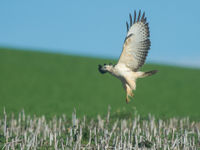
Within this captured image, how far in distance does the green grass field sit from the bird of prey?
722 centimetres

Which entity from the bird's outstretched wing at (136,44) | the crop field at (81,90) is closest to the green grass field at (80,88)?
the crop field at (81,90)

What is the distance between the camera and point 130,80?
6211mm

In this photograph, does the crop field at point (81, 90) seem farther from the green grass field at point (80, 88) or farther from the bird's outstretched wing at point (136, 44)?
the bird's outstretched wing at point (136, 44)

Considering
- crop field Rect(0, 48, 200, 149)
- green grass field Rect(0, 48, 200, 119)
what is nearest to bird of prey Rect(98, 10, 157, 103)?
crop field Rect(0, 48, 200, 149)

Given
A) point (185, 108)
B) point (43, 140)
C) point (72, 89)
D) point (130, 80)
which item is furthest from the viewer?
point (72, 89)

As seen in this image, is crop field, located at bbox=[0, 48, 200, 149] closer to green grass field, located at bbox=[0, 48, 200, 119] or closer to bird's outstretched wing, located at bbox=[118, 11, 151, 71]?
green grass field, located at bbox=[0, 48, 200, 119]

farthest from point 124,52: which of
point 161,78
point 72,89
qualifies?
point 161,78

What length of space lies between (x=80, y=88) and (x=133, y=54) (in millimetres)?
18071

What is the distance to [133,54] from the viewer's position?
6957mm

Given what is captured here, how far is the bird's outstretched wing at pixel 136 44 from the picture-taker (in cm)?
684

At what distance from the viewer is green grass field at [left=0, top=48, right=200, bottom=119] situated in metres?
18.9

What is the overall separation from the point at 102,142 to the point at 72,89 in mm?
17488

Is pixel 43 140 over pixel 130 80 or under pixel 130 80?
under

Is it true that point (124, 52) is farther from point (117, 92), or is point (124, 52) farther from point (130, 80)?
point (117, 92)
